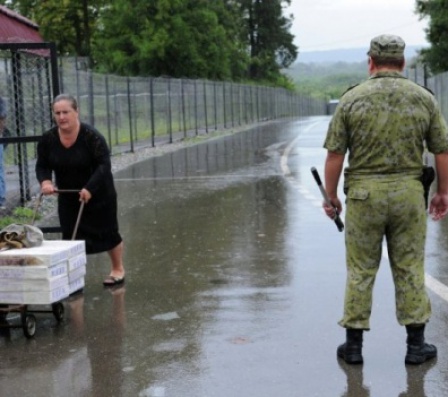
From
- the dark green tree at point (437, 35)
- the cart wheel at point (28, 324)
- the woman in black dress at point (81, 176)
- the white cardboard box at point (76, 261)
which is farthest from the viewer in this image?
the dark green tree at point (437, 35)

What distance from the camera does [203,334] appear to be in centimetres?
635

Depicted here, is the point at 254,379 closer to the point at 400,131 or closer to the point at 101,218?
the point at 400,131

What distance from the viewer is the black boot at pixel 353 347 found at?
558 cm

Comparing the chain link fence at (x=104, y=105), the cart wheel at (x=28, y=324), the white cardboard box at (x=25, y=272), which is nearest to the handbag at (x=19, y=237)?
the white cardboard box at (x=25, y=272)

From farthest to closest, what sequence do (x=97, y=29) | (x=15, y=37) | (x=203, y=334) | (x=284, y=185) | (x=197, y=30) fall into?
1. (x=97, y=29)
2. (x=197, y=30)
3. (x=15, y=37)
4. (x=284, y=185)
5. (x=203, y=334)

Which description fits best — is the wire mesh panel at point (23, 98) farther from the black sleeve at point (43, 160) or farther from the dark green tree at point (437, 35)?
the dark green tree at point (437, 35)

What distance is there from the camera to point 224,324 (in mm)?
6574

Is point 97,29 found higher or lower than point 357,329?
higher

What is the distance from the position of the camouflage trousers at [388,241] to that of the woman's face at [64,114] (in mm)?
2641

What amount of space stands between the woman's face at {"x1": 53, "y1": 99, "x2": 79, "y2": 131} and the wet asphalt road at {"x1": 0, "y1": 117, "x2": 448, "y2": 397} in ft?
4.38

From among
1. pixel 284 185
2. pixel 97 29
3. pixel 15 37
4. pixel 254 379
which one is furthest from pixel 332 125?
pixel 97 29

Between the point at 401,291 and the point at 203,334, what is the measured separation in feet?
4.63

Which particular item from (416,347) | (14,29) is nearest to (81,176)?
(416,347)

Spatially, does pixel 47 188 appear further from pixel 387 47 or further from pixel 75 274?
pixel 387 47
